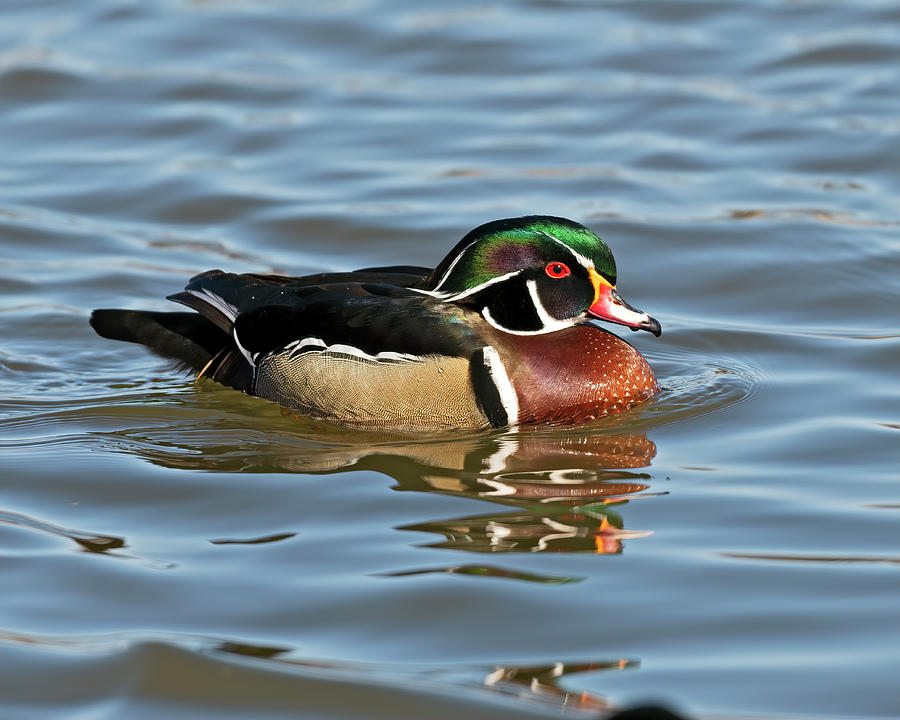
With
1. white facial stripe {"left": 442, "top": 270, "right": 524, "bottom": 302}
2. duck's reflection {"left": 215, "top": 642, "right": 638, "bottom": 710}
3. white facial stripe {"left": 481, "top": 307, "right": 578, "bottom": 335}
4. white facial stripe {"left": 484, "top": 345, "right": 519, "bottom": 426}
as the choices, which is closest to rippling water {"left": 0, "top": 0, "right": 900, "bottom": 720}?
duck's reflection {"left": 215, "top": 642, "right": 638, "bottom": 710}

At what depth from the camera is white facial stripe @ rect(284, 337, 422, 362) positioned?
727cm

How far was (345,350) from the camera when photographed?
7.43m

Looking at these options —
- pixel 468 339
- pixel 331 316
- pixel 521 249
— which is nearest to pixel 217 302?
pixel 331 316

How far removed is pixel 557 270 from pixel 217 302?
5.94ft

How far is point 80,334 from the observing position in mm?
9000

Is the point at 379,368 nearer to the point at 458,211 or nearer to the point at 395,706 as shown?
the point at 395,706

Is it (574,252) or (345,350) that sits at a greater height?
(574,252)

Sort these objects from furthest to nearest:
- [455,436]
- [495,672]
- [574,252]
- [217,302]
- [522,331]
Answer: [217,302] → [522,331] → [574,252] → [455,436] → [495,672]

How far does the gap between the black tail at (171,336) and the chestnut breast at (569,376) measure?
5.54 feet

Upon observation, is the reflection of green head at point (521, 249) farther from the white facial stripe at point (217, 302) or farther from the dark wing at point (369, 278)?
the white facial stripe at point (217, 302)

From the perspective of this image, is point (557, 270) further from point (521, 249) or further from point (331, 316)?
point (331, 316)

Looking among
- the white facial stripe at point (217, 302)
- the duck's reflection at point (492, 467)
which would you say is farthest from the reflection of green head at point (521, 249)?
the white facial stripe at point (217, 302)

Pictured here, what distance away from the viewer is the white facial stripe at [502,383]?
285 inches

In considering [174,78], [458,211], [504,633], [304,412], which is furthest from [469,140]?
[504,633]
